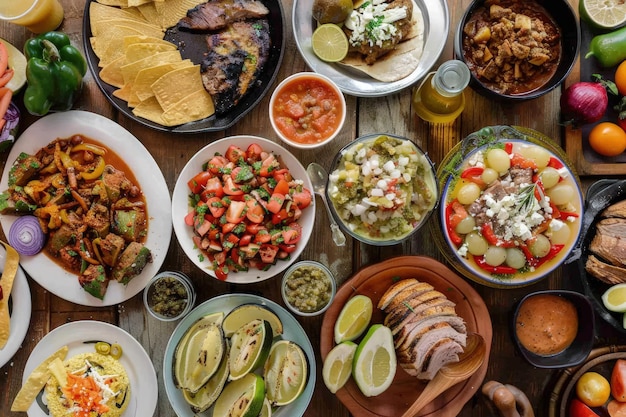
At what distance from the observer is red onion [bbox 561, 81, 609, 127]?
9.66ft

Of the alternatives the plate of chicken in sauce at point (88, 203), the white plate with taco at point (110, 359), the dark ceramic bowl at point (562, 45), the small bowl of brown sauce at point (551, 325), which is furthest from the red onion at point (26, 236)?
the small bowl of brown sauce at point (551, 325)

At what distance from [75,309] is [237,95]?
158cm

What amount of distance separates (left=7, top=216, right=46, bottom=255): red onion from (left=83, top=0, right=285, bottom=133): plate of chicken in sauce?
81cm

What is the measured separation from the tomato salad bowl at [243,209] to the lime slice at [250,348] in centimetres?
27

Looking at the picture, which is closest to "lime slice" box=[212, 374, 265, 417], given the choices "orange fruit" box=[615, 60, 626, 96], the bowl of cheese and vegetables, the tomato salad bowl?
the tomato salad bowl

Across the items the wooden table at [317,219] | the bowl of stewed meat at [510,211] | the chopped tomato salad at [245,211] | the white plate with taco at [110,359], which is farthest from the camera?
the wooden table at [317,219]

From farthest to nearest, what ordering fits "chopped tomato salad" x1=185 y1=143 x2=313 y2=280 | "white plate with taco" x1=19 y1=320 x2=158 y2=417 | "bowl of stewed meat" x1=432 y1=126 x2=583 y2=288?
1. "white plate with taco" x1=19 y1=320 x2=158 y2=417
2. "chopped tomato salad" x1=185 y1=143 x2=313 y2=280
3. "bowl of stewed meat" x1=432 y1=126 x2=583 y2=288

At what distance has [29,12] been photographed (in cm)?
291

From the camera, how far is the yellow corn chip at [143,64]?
294 cm

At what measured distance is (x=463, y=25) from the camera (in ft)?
9.71

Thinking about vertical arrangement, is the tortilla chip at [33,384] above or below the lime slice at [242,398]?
below

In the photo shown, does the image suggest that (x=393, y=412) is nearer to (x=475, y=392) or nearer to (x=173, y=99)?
(x=475, y=392)

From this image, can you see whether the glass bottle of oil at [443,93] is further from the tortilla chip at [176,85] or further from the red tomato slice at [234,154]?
the tortilla chip at [176,85]

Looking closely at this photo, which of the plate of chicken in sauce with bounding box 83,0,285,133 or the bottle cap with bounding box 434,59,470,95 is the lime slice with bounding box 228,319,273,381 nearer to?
the plate of chicken in sauce with bounding box 83,0,285,133
